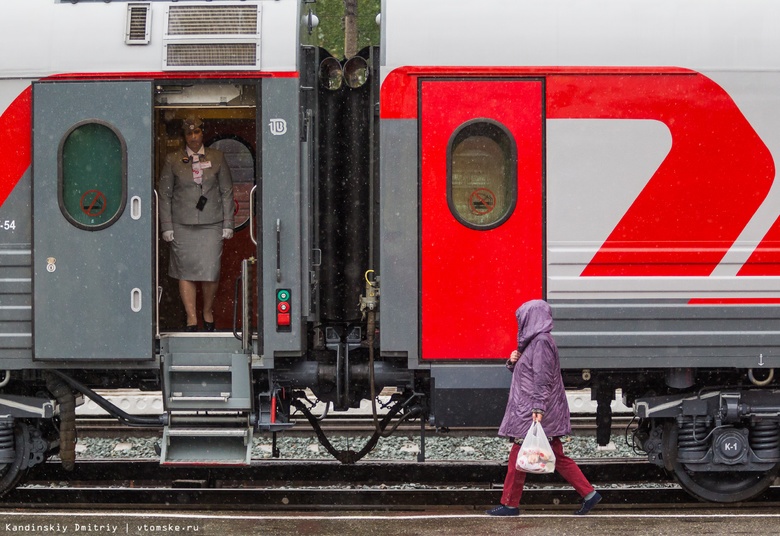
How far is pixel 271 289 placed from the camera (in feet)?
22.7

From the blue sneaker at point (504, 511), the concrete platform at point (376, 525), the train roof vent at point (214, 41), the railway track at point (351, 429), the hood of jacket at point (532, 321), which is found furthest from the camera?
the railway track at point (351, 429)

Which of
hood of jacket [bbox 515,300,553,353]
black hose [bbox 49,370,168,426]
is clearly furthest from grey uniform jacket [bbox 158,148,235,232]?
hood of jacket [bbox 515,300,553,353]

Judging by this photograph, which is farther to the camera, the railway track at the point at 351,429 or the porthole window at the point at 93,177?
the railway track at the point at 351,429

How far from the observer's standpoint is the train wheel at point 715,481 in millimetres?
7238

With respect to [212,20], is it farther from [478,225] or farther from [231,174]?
[478,225]

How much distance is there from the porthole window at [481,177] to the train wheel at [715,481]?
2.13 meters

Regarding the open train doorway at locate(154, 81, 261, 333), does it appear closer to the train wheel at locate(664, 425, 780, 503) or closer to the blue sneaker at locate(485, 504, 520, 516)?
the blue sneaker at locate(485, 504, 520, 516)

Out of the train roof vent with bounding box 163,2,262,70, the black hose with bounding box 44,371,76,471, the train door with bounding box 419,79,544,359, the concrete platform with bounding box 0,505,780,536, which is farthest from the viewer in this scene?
the black hose with bounding box 44,371,76,471

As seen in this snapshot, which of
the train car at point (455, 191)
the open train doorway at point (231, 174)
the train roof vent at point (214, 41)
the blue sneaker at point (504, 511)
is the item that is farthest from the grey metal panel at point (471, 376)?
the train roof vent at point (214, 41)

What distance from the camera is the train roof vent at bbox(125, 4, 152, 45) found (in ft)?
22.7

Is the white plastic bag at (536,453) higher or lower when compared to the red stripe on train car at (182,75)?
lower

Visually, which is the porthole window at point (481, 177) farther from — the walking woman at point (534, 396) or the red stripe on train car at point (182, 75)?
the red stripe on train car at point (182, 75)

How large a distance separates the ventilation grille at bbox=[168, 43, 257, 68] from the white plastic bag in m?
3.20

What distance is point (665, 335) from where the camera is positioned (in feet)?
22.4
